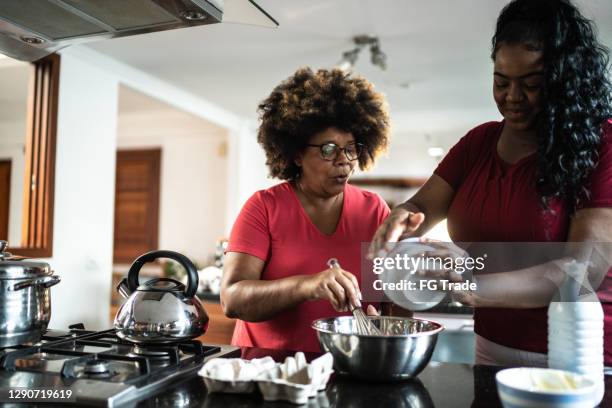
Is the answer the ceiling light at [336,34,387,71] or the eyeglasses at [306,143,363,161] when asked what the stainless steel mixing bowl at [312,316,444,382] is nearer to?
the eyeglasses at [306,143,363,161]

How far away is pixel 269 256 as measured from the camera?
1368 millimetres

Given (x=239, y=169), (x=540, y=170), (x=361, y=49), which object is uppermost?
(x=361, y=49)

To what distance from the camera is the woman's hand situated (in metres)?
1.06

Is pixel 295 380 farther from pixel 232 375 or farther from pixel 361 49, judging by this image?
pixel 361 49

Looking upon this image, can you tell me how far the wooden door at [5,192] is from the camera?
5.70 meters

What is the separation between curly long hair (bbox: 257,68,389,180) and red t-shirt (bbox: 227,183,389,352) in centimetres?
17

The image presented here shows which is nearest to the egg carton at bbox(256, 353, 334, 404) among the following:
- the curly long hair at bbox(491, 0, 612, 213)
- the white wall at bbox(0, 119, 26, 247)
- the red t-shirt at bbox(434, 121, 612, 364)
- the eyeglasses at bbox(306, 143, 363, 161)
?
the red t-shirt at bbox(434, 121, 612, 364)

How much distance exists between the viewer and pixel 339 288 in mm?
1000

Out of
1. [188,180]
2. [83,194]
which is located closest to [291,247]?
[83,194]

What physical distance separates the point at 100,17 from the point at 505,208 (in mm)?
893

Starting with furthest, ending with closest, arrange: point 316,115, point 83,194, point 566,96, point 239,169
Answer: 1. point 239,169
2. point 83,194
3. point 316,115
4. point 566,96

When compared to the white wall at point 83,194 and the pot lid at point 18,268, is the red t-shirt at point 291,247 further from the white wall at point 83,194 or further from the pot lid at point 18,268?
the white wall at point 83,194

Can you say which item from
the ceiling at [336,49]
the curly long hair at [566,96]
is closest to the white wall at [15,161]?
the ceiling at [336,49]

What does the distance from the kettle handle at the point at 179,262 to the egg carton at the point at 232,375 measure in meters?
0.26
